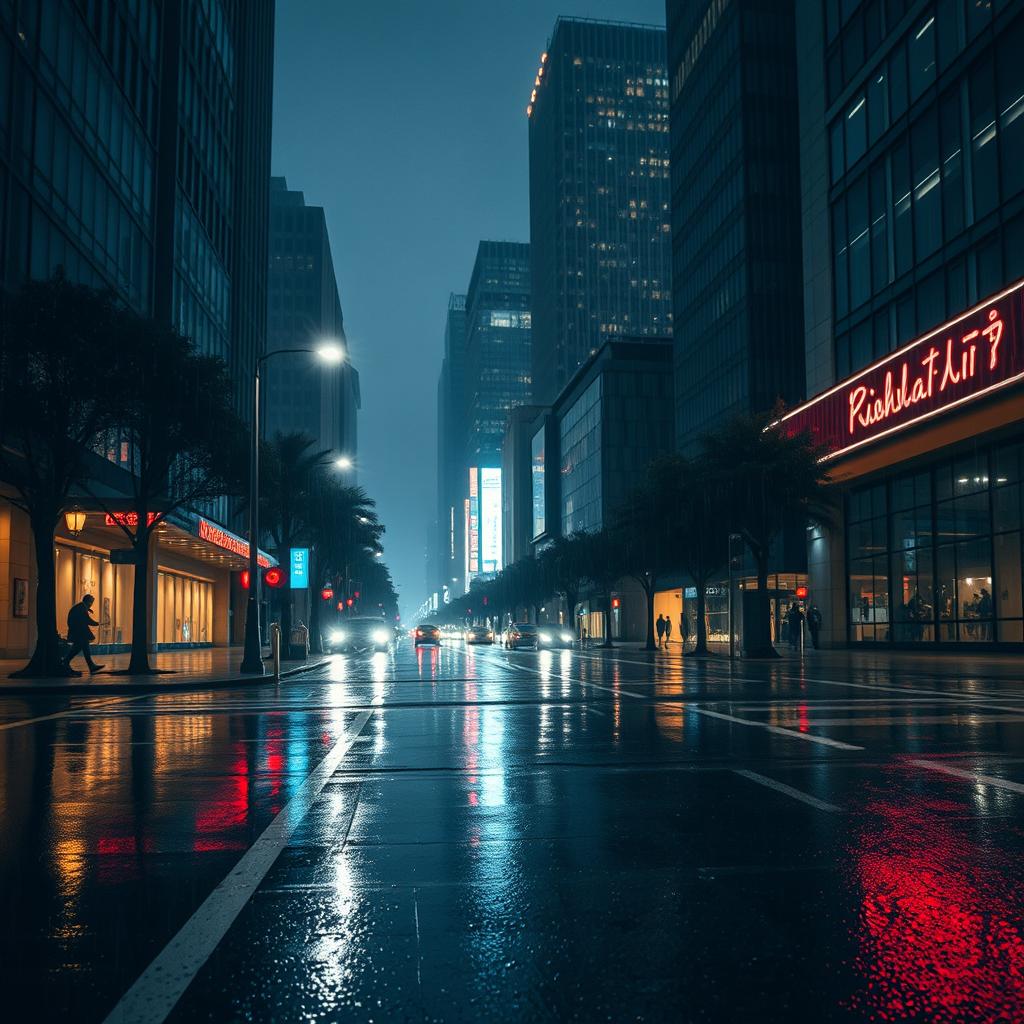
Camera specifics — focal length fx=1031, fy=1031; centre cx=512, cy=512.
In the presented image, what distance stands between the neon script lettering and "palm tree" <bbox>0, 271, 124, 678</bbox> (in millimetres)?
25510

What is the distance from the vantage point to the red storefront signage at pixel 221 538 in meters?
43.1

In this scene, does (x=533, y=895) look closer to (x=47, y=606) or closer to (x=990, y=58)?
(x=47, y=606)

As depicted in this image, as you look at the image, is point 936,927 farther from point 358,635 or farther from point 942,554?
point 358,635

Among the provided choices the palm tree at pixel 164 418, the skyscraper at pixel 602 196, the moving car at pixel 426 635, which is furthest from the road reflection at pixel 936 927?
the skyscraper at pixel 602 196

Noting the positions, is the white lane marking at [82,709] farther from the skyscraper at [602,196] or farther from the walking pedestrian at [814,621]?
the skyscraper at [602,196]

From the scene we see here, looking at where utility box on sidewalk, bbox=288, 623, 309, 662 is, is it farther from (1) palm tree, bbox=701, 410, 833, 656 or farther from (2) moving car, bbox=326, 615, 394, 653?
(2) moving car, bbox=326, 615, 394, 653

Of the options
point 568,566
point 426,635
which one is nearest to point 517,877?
point 426,635

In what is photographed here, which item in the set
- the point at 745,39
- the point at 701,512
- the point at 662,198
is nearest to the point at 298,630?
the point at 701,512

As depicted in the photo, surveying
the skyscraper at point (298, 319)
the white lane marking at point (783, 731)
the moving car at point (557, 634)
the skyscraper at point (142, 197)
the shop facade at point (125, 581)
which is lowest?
the moving car at point (557, 634)

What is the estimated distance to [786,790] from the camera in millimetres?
8109

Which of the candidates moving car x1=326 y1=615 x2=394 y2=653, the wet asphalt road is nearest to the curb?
the wet asphalt road

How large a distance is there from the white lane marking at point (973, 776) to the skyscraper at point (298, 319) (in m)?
151

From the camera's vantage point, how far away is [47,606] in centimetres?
2528

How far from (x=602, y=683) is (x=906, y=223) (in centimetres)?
2613
